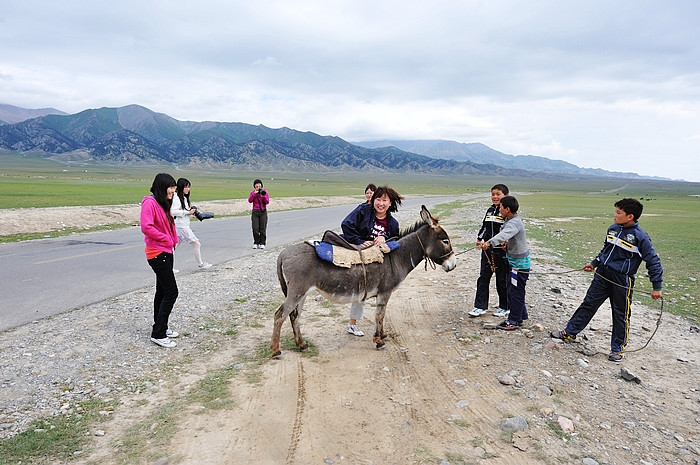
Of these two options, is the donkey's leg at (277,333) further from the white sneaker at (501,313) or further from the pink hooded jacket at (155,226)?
the white sneaker at (501,313)

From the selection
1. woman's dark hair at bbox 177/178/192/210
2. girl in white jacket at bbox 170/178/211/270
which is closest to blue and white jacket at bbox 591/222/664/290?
girl in white jacket at bbox 170/178/211/270

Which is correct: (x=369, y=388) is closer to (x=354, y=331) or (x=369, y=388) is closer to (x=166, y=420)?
(x=354, y=331)

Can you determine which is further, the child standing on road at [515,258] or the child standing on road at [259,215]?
the child standing on road at [259,215]

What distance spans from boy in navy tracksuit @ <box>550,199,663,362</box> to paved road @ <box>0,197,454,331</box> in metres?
9.76

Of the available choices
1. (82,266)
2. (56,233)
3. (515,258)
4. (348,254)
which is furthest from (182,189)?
(56,233)

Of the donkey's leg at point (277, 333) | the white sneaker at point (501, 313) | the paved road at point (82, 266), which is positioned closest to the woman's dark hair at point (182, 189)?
the paved road at point (82, 266)

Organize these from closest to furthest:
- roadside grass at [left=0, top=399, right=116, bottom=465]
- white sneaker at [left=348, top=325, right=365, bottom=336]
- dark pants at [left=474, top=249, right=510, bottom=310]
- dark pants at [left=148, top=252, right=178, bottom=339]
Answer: roadside grass at [left=0, top=399, right=116, bottom=465] → dark pants at [left=148, top=252, right=178, bottom=339] → white sneaker at [left=348, top=325, right=365, bottom=336] → dark pants at [left=474, top=249, right=510, bottom=310]

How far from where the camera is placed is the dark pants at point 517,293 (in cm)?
733

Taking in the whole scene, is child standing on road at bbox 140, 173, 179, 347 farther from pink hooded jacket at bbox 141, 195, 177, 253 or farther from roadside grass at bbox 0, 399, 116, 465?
roadside grass at bbox 0, 399, 116, 465

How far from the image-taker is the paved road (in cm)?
843

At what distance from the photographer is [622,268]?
6277mm

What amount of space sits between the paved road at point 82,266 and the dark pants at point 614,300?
956 centimetres

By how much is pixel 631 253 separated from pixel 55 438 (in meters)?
7.85

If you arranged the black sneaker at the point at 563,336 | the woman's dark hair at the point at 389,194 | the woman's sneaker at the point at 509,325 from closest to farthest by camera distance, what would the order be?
the woman's dark hair at the point at 389,194 < the black sneaker at the point at 563,336 < the woman's sneaker at the point at 509,325
